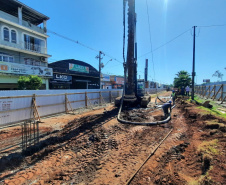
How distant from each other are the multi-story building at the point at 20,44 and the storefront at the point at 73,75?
80.4 inches

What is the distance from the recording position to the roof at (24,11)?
62.2 ft

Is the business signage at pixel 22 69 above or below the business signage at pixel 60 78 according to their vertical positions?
above

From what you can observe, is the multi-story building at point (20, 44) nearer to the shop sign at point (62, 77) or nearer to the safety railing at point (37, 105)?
the shop sign at point (62, 77)

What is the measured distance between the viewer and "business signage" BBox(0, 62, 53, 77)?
16.6 meters

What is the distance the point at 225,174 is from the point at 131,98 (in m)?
9.57

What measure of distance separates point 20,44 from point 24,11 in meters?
5.96

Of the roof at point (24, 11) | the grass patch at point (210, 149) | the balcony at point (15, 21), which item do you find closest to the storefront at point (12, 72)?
the balcony at point (15, 21)

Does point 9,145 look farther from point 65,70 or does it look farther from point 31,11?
point 31,11

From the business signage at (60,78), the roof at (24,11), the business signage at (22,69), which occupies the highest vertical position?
the roof at (24,11)

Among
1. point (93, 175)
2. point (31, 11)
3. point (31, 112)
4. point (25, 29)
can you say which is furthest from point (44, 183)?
point (31, 11)

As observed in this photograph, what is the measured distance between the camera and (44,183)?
3002mm

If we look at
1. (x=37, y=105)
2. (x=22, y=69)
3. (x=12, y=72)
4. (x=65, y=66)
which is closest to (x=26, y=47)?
(x=22, y=69)

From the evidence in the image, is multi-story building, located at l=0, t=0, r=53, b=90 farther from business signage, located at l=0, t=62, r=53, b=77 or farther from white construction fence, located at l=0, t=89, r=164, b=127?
white construction fence, located at l=0, t=89, r=164, b=127

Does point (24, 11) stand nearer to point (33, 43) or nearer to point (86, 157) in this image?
point (33, 43)
